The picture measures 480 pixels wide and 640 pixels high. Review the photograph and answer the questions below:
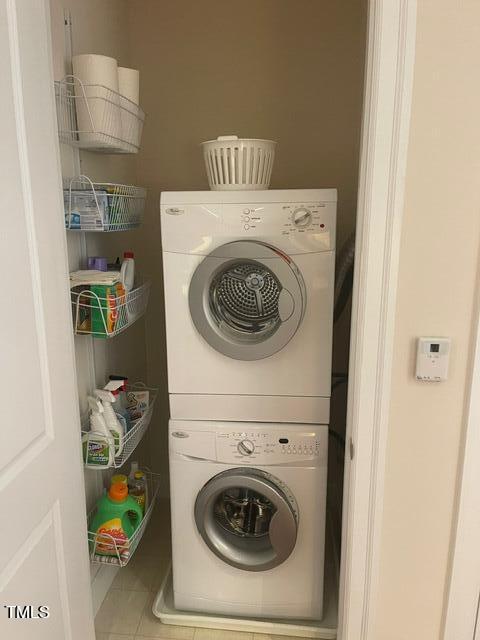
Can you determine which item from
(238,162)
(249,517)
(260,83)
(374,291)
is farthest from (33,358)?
(260,83)

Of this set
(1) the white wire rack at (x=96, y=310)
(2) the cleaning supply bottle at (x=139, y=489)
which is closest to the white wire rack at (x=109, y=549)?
(2) the cleaning supply bottle at (x=139, y=489)

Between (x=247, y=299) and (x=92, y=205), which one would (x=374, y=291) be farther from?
(x=92, y=205)

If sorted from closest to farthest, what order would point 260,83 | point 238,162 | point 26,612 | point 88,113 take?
point 26,612 < point 88,113 < point 238,162 < point 260,83

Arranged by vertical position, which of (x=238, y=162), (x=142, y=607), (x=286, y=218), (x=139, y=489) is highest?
(x=238, y=162)

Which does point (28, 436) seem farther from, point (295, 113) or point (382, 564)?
point (295, 113)

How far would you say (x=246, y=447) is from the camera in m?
1.74

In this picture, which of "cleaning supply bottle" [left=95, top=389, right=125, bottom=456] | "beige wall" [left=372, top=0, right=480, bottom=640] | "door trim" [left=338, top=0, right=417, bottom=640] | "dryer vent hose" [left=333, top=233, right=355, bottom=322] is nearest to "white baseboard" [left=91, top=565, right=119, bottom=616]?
"cleaning supply bottle" [left=95, top=389, right=125, bottom=456]

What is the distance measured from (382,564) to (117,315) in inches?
43.2

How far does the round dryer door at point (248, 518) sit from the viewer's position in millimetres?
1731

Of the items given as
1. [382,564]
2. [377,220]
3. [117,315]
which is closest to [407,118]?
[377,220]

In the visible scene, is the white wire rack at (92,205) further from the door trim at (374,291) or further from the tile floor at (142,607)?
the tile floor at (142,607)

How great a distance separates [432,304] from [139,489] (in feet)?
4.48

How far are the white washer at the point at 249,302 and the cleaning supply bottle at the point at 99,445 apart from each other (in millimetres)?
248

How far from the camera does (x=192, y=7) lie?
2.18m
